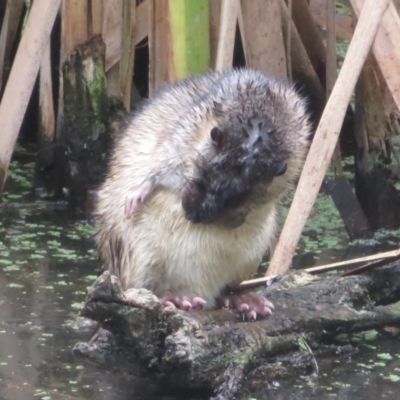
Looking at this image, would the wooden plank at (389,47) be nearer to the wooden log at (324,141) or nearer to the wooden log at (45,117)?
the wooden log at (324,141)

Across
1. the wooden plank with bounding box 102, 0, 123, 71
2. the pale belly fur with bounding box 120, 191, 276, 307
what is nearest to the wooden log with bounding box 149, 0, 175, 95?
the wooden plank with bounding box 102, 0, 123, 71

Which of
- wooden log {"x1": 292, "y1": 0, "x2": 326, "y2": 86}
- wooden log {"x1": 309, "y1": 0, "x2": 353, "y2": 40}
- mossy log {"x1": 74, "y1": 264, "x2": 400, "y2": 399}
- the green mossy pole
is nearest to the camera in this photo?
mossy log {"x1": 74, "y1": 264, "x2": 400, "y2": 399}

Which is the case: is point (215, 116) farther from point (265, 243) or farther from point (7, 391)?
point (7, 391)

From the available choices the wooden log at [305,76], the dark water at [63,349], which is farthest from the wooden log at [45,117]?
the wooden log at [305,76]

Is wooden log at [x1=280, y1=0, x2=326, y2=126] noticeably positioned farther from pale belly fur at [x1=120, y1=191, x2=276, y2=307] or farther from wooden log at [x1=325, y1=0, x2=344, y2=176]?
pale belly fur at [x1=120, y1=191, x2=276, y2=307]

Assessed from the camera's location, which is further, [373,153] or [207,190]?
[373,153]

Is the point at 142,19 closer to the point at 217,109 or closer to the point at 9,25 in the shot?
the point at 9,25

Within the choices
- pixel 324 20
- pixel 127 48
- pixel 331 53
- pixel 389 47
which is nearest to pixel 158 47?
pixel 127 48
